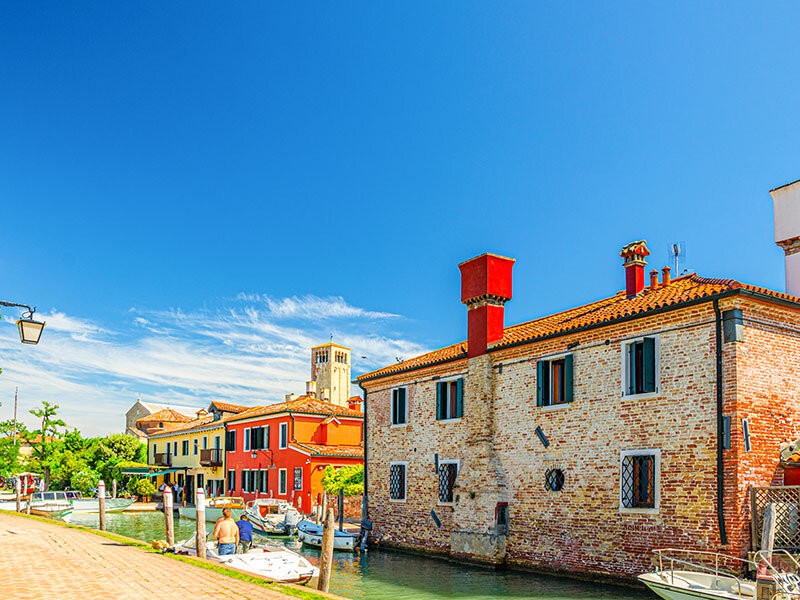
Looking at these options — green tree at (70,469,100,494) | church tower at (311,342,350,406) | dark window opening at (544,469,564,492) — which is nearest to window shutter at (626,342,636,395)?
dark window opening at (544,469,564,492)

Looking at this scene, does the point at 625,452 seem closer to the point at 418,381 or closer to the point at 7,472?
the point at 418,381

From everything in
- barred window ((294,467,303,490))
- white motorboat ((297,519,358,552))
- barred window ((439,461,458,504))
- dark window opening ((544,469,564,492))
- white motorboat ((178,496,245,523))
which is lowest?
white motorboat ((178,496,245,523))

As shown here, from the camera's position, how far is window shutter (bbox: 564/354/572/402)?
20.0m

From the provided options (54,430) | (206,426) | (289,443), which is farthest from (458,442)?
(54,430)

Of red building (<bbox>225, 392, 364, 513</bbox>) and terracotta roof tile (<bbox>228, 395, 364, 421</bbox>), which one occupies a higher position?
terracotta roof tile (<bbox>228, 395, 364, 421</bbox>)

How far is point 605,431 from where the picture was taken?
18.8 meters

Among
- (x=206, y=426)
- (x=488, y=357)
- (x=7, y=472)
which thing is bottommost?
(x=7, y=472)

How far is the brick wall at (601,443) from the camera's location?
16188 mm

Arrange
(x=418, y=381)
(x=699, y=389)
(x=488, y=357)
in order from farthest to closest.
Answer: (x=418, y=381) < (x=488, y=357) < (x=699, y=389)

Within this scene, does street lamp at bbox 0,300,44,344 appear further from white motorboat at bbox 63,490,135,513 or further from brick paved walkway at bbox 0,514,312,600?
white motorboat at bbox 63,490,135,513

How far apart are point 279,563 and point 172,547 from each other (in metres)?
2.79

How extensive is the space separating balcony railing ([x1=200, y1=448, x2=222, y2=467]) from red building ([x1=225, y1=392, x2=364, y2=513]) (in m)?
2.47

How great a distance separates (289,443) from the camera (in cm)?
4153

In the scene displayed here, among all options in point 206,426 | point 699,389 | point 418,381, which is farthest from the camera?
point 206,426
